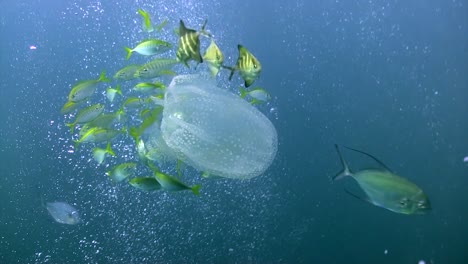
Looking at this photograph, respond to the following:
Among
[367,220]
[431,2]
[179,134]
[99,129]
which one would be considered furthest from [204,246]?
[431,2]

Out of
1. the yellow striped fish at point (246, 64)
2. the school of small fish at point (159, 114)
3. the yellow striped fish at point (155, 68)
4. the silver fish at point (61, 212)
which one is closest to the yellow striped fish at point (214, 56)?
the school of small fish at point (159, 114)

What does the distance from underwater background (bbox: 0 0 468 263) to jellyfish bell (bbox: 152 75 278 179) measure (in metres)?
4.56

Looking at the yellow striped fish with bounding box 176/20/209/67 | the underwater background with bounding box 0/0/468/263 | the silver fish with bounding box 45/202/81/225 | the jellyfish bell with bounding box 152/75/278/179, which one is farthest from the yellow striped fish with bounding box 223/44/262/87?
the underwater background with bounding box 0/0/468/263

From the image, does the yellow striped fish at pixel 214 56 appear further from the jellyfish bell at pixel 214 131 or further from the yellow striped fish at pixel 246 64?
the jellyfish bell at pixel 214 131

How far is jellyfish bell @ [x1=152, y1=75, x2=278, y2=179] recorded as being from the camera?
131 inches

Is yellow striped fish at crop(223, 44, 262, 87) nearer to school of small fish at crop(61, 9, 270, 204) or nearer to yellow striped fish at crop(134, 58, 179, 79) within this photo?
school of small fish at crop(61, 9, 270, 204)

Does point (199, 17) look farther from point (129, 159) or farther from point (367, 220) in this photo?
point (367, 220)

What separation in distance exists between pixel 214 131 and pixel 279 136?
A: 7.51 m

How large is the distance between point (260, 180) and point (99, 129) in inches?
233

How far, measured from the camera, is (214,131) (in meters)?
3.35

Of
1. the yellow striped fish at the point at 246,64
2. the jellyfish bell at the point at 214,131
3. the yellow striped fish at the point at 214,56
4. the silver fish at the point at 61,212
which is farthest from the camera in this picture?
the silver fish at the point at 61,212

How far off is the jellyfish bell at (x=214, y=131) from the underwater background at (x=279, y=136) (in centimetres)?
456

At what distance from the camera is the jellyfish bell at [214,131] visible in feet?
10.9

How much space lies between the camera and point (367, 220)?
10234 millimetres
